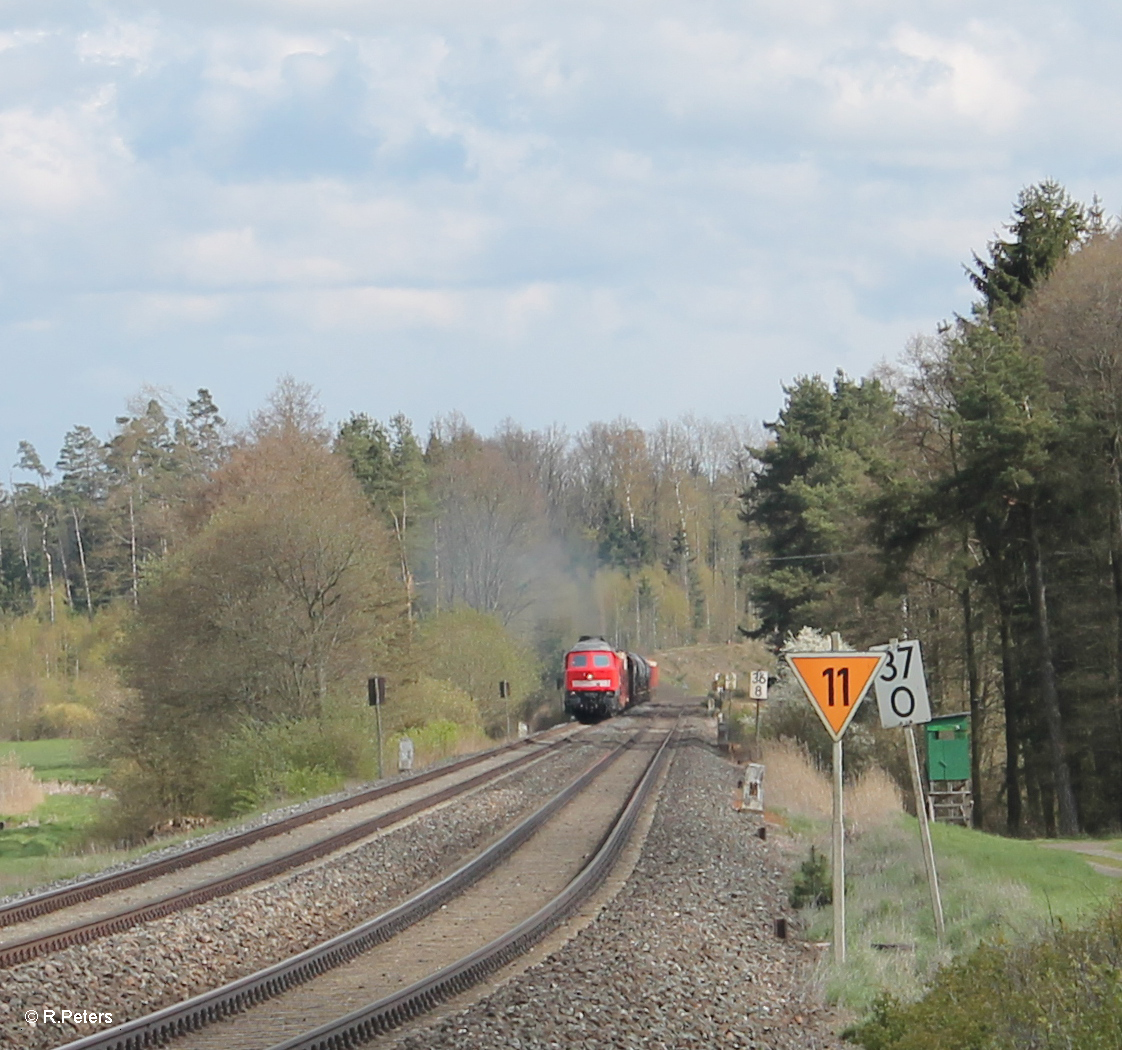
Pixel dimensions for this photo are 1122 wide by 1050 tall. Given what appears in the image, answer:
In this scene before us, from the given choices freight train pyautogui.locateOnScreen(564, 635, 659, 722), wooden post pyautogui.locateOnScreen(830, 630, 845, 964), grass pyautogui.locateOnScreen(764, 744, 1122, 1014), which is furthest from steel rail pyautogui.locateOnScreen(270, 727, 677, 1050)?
freight train pyautogui.locateOnScreen(564, 635, 659, 722)

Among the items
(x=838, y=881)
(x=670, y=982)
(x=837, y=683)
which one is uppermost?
(x=837, y=683)

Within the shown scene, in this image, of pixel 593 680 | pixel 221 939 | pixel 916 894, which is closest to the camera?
pixel 221 939

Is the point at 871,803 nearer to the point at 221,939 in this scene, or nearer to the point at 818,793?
the point at 818,793

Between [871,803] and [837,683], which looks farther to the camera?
[871,803]

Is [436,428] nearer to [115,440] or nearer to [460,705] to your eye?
[115,440]

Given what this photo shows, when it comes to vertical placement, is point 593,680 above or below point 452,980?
below

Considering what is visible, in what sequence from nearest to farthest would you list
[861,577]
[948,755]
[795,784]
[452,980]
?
1. [452,980]
2. [795,784]
3. [948,755]
4. [861,577]

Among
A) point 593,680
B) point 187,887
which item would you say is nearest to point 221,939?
point 187,887

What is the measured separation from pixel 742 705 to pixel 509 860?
4729cm

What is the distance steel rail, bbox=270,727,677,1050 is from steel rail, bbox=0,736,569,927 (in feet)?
16.5

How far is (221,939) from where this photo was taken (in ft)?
39.6

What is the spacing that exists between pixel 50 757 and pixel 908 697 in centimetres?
6203

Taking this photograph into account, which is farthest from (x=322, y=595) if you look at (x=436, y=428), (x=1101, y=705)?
(x=436, y=428)

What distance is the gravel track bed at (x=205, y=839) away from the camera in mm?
16125
